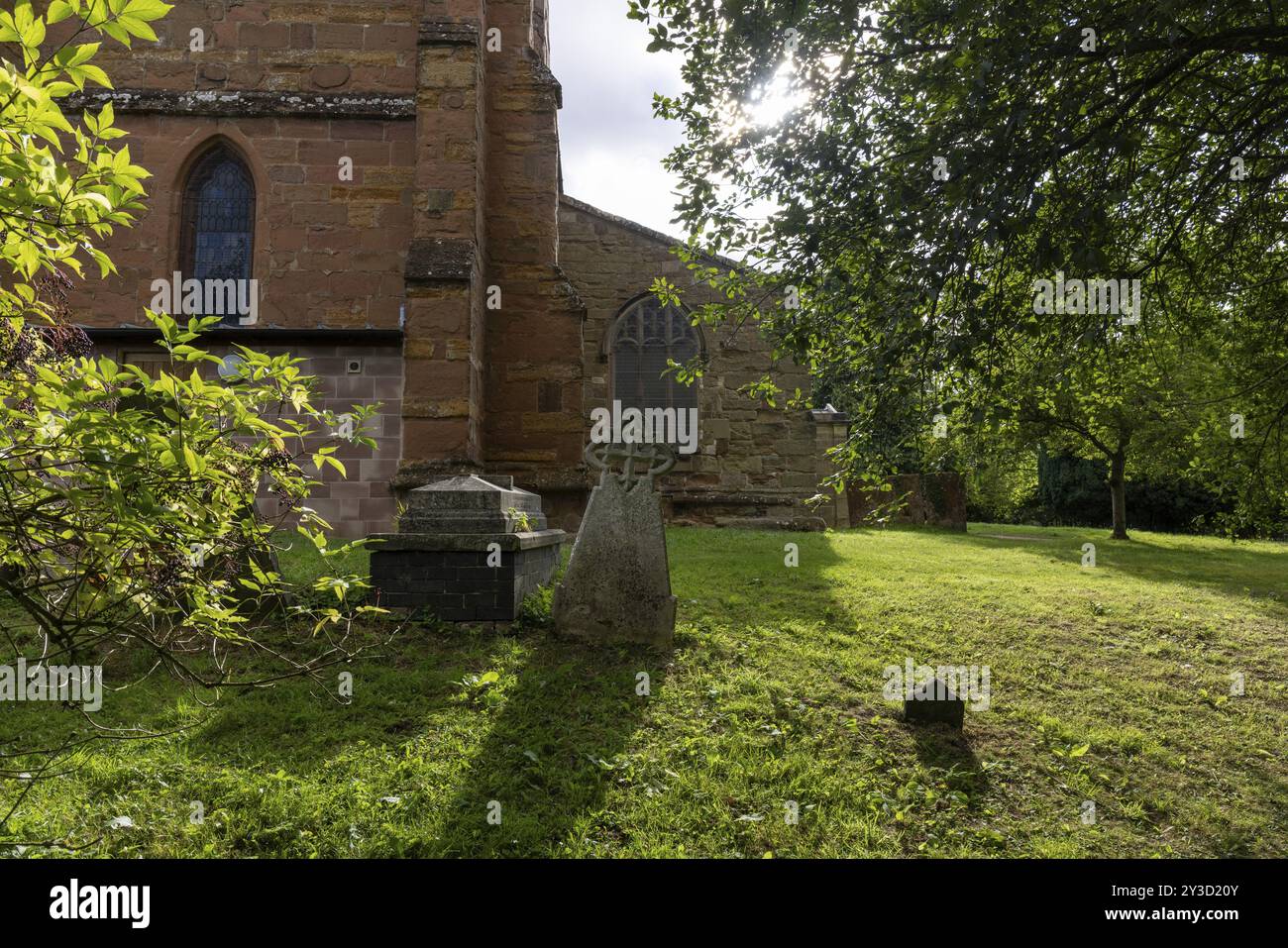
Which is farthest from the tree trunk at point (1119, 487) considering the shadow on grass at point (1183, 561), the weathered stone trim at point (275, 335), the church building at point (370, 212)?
the weathered stone trim at point (275, 335)

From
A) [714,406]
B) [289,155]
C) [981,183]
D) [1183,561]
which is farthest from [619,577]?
[1183,561]

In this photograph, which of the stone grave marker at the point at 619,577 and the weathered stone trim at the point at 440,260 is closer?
the stone grave marker at the point at 619,577

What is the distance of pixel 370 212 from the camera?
33.0 feet

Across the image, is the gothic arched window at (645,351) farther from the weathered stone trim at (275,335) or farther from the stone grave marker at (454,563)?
the stone grave marker at (454,563)

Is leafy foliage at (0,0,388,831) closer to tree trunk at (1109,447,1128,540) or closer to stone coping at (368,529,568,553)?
stone coping at (368,529,568,553)

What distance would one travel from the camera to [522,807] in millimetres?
3592

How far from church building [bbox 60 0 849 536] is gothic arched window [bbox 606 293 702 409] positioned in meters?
4.44

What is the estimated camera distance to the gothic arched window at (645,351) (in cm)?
1480

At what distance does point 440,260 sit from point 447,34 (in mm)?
3057

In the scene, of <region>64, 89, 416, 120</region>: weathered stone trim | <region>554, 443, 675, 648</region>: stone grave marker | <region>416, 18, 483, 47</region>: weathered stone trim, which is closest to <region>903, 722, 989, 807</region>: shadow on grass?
<region>554, 443, 675, 648</region>: stone grave marker

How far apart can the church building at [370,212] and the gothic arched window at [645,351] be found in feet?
14.6

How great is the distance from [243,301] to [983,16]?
9473 mm
